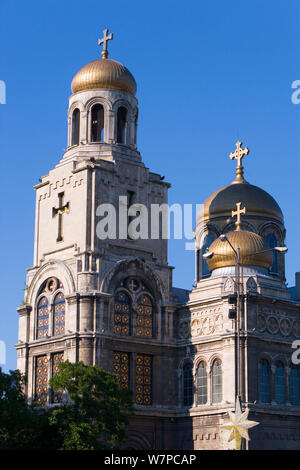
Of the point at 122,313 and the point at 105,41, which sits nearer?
the point at 122,313

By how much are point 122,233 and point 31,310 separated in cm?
734

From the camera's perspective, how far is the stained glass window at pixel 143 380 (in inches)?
2235

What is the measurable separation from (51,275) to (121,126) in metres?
10.6

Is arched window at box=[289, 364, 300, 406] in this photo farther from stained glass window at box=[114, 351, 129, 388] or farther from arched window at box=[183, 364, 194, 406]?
stained glass window at box=[114, 351, 129, 388]

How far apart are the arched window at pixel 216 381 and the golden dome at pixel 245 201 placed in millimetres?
15419

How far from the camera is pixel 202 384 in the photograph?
56750mm

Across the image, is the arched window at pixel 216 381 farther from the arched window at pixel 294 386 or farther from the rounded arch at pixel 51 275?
the rounded arch at pixel 51 275

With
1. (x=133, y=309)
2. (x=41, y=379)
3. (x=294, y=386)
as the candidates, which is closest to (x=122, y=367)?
(x=133, y=309)

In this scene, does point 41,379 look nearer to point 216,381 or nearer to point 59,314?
Answer: point 59,314

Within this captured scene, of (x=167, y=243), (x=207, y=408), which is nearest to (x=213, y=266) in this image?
(x=167, y=243)

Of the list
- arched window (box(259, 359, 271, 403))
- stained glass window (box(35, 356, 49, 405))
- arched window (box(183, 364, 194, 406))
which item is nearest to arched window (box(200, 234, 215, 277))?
arched window (box(183, 364, 194, 406))

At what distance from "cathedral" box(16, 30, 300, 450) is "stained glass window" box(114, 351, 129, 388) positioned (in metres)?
0.07

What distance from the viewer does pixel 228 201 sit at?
69.1 meters
